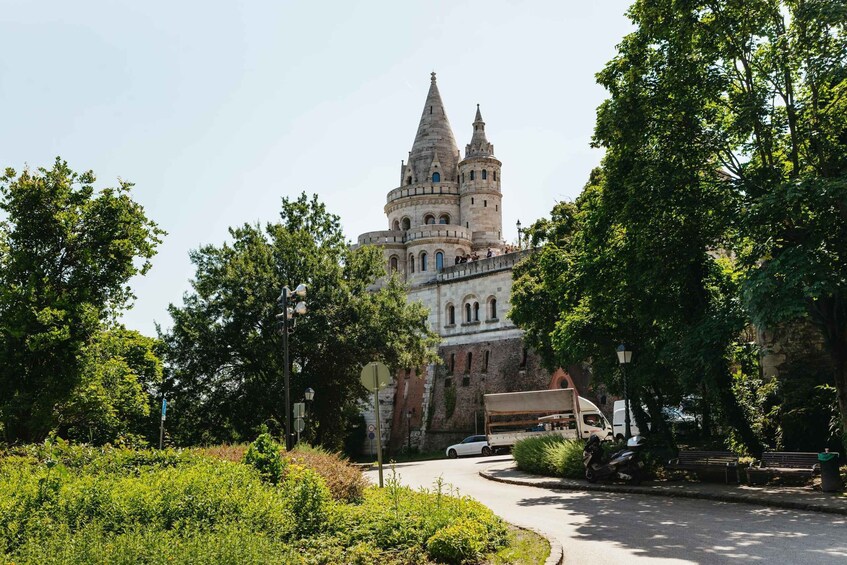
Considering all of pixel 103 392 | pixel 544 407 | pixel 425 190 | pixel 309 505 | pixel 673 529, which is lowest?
pixel 673 529

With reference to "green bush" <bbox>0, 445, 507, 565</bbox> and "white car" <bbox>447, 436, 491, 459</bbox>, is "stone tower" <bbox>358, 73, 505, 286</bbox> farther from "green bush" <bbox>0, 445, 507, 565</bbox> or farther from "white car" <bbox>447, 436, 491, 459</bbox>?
"green bush" <bbox>0, 445, 507, 565</bbox>

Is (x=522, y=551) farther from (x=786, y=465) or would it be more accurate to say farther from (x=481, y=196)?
(x=481, y=196)

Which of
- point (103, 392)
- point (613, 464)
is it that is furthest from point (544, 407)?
point (103, 392)

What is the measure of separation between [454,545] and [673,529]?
4.52m

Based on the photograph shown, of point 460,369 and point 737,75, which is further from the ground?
point 737,75

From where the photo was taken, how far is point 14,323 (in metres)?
24.2

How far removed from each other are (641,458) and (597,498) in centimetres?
335

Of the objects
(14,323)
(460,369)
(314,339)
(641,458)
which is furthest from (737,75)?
(460,369)

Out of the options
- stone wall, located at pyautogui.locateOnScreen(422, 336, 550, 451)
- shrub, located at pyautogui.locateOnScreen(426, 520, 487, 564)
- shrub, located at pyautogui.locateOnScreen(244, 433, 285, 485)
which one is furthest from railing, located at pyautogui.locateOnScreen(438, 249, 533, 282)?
→ shrub, located at pyautogui.locateOnScreen(426, 520, 487, 564)

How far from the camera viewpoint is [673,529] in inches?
452

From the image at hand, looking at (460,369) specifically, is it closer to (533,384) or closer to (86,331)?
(533,384)

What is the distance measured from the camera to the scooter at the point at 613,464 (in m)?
18.2

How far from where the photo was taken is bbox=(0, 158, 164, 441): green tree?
24.5 meters

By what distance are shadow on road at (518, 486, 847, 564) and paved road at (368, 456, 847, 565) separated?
0.04ft
